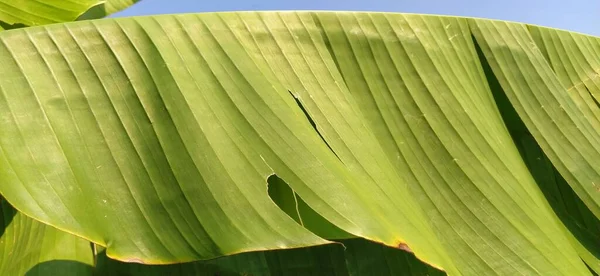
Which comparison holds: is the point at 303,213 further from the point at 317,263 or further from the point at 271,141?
the point at 317,263

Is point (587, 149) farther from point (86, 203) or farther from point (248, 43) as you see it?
point (86, 203)

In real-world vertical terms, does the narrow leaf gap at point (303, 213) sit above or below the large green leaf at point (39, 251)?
above

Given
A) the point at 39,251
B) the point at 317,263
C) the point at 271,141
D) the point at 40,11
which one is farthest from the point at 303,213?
the point at 40,11

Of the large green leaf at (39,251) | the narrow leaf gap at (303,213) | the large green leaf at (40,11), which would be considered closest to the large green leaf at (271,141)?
the narrow leaf gap at (303,213)

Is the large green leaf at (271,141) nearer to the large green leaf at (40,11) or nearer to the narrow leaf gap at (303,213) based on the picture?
the narrow leaf gap at (303,213)

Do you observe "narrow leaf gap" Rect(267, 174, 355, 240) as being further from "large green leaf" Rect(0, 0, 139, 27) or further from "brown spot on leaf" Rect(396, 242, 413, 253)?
"large green leaf" Rect(0, 0, 139, 27)

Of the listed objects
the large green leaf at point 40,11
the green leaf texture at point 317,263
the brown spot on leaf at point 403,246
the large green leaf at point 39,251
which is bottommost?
the large green leaf at point 39,251

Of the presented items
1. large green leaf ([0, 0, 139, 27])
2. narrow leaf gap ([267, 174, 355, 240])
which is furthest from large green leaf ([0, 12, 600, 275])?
large green leaf ([0, 0, 139, 27])
